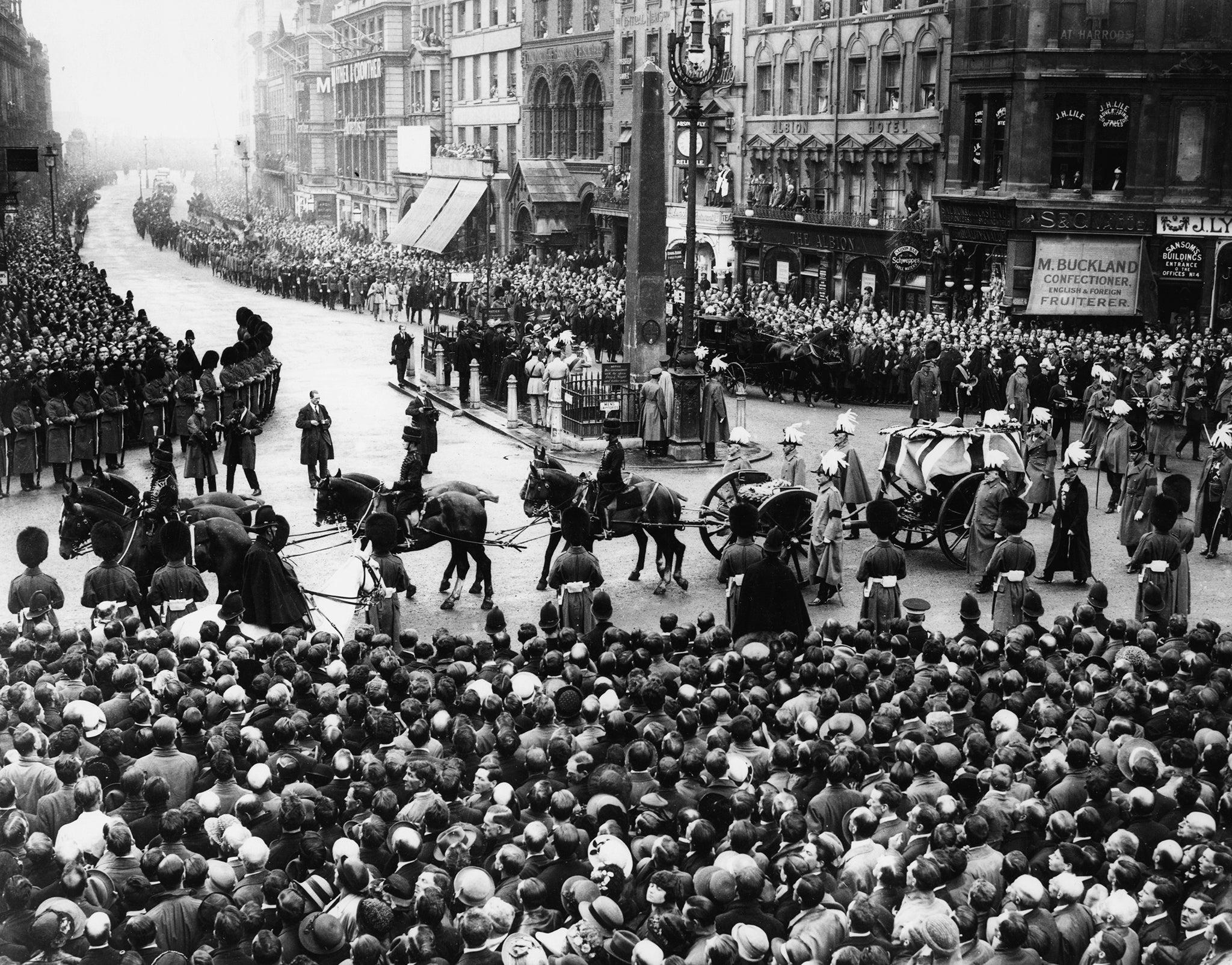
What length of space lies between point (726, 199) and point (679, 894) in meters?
43.5

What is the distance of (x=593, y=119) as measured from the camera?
57.3 metres

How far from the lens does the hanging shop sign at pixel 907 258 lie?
37.5m

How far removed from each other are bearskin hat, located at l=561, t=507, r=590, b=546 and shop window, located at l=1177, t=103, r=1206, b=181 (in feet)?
83.3

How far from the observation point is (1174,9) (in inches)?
1321

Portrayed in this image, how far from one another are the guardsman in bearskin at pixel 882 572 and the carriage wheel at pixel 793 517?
229cm

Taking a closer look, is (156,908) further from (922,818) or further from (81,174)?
(81,174)

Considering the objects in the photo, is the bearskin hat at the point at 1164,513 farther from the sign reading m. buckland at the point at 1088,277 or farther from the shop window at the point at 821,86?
the shop window at the point at 821,86

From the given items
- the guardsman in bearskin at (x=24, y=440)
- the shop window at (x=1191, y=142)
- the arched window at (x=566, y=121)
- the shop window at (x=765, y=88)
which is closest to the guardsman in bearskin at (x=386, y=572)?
the guardsman in bearskin at (x=24, y=440)

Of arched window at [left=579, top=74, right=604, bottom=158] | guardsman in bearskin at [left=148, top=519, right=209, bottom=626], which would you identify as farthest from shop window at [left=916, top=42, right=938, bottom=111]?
guardsman in bearskin at [left=148, top=519, right=209, bottom=626]

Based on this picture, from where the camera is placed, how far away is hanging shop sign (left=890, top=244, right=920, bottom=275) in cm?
3750

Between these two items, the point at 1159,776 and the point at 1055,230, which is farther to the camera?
the point at 1055,230

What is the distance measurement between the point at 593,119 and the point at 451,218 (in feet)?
27.1

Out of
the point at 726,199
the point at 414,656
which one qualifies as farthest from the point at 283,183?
the point at 414,656

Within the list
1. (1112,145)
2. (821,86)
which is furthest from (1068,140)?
(821,86)
